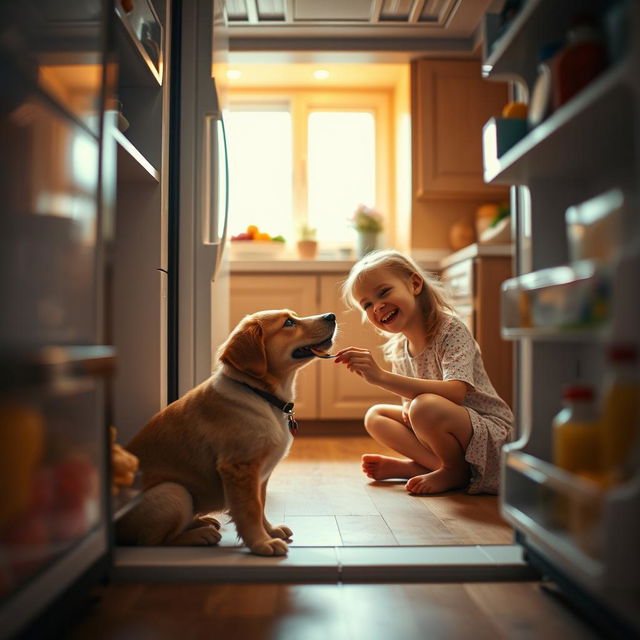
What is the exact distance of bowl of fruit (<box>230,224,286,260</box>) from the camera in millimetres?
4078

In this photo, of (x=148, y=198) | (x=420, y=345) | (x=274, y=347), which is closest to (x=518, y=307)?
(x=274, y=347)

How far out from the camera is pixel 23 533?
3.06 ft

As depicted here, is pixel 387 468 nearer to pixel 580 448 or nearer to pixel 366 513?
pixel 366 513

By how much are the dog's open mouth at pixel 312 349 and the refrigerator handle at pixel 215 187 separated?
614mm

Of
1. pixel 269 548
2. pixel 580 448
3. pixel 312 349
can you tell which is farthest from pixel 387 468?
pixel 580 448

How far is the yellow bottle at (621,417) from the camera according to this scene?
0.89 m

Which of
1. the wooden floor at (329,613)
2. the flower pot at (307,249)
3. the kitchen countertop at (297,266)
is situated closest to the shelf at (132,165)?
the wooden floor at (329,613)

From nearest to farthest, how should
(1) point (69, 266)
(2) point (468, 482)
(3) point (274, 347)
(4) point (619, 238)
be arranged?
1. (4) point (619, 238)
2. (1) point (69, 266)
3. (3) point (274, 347)
4. (2) point (468, 482)

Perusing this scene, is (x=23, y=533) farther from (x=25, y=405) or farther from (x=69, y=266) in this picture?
(x=69, y=266)

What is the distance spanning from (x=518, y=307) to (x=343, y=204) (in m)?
3.25

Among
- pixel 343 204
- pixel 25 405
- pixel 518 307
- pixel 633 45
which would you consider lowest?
pixel 25 405

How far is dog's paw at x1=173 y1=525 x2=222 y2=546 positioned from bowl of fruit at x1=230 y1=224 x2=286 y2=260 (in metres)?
2.68

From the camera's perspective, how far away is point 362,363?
198 cm

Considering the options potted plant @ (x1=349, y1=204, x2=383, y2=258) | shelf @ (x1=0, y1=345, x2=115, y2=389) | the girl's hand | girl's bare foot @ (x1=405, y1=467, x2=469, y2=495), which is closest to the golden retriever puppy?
the girl's hand
